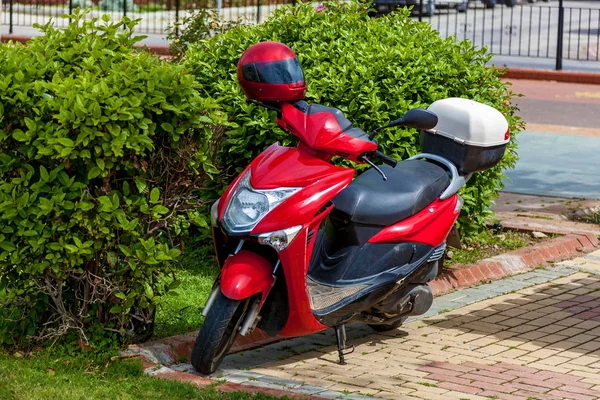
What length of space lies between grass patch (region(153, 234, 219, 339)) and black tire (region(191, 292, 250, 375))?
0.65 metres

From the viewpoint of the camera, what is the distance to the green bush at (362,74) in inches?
290

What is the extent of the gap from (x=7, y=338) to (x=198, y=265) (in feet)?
6.50

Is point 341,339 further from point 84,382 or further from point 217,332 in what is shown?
point 84,382

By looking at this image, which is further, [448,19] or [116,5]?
[116,5]

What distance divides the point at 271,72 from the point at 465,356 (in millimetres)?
1928

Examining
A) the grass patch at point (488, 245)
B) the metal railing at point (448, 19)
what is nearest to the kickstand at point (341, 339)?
the grass patch at point (488, 245)

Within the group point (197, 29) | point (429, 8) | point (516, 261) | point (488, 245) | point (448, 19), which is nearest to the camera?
point (516, 261)

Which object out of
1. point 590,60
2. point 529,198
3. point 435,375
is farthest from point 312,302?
point 590,60

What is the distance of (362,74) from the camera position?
24.4ft

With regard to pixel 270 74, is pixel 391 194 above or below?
below

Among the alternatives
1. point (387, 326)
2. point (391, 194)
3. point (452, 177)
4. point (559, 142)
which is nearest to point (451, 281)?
point (387, 326)

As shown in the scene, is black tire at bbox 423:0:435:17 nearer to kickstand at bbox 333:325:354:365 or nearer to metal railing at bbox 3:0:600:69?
metal railing at bbox 3:0:600:69

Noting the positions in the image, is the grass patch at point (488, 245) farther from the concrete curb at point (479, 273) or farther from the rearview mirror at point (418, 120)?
the rearview mirror at point (418, 120)

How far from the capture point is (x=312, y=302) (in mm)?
5723
